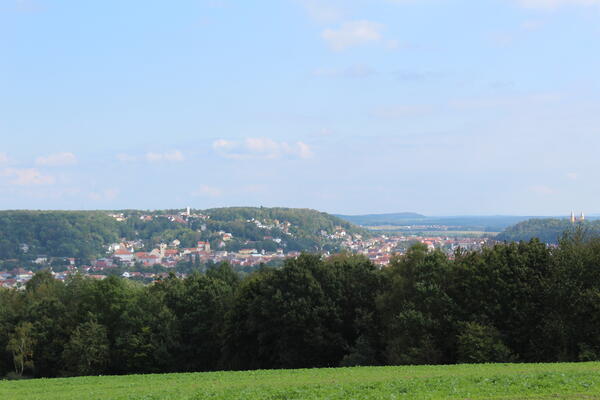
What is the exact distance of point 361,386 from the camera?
21.5 m

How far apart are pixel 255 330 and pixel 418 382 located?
29431 mm

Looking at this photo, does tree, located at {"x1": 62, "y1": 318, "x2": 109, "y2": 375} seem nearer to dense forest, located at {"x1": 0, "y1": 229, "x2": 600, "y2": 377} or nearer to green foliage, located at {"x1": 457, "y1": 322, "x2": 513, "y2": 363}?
dense forest, located at {"x1": 0, "y1": 229, "x2": 600, "y2": 377}

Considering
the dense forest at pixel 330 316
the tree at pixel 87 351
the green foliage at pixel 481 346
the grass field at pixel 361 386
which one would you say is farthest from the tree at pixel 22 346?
the green foliage at pixel 481 346

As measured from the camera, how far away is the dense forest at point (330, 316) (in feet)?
121

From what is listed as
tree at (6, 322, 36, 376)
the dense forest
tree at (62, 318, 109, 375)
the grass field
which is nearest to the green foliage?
the dense forest

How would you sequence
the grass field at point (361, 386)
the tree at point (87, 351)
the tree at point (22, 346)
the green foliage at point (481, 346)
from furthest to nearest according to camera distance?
the tree at point (22, 346)
the tree at point (87, 351)
the green foliage at point (481, 346)
the grass field at point (361, 386)

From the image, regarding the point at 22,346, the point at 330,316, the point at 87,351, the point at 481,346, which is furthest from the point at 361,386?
the point at 22,346

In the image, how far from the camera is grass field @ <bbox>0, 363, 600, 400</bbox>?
18484 millimetres

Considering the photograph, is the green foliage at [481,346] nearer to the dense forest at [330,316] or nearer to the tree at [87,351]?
the dense forest at [330,316]

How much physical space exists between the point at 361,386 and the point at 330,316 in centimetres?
2559

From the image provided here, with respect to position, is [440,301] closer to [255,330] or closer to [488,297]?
[488,297]

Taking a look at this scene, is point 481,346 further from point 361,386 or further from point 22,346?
point 22,346

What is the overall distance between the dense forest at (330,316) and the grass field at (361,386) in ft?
31.9

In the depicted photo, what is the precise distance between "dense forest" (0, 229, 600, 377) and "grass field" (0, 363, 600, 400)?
9714 mm
